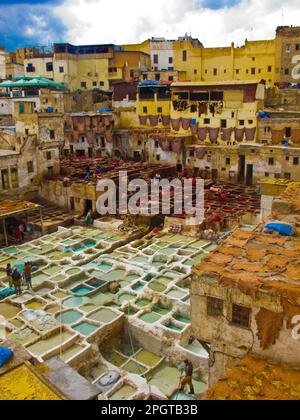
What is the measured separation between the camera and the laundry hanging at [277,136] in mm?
44469

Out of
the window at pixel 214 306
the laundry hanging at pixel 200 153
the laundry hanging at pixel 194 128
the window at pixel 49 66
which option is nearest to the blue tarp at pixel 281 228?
the window at pixel 214 306

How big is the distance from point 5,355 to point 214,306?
6.02 meters

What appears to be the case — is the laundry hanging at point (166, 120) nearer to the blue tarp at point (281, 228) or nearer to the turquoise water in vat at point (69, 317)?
the turquoise water in vat at point (69, 317)

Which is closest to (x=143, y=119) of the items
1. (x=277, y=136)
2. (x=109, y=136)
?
(x=109, y=136)

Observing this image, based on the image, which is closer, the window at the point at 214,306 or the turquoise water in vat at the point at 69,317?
the window at the point at 214,306

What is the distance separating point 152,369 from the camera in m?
17.0

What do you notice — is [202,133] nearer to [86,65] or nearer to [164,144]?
[164,144]

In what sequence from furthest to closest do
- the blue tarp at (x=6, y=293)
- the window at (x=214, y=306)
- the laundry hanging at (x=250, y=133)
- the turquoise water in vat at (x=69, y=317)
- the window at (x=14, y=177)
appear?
1. the laundry hanging at (x=250, y=133)
2. the window at (x=14, y=177)
3. the blue tarp at (x=6, y=293)
4. the turquoise water in vat at (x=69, y=317)
5. the window at (x=214, y=306)

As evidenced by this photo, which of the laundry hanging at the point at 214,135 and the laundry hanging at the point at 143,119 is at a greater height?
the laundry hanging at the point at 143,119

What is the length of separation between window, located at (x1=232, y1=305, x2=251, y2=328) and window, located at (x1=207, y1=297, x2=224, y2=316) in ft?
1.33

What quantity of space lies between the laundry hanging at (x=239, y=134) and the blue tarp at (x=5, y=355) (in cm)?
4122

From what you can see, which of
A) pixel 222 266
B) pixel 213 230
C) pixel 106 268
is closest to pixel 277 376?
pixel 222 266

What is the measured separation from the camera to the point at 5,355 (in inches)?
387

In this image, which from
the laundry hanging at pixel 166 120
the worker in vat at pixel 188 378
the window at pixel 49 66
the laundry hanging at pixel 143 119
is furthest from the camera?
the window at pixel 49 66
